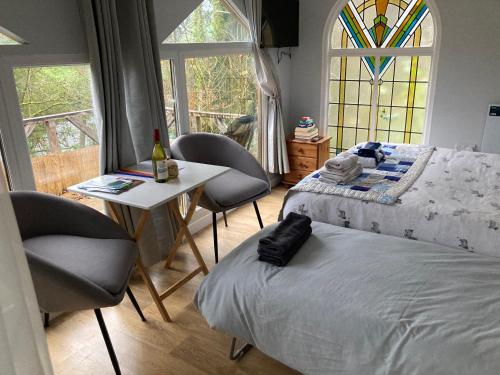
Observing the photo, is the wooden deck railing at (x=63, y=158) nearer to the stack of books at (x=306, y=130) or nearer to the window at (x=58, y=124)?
the window at (x=58, y=124)

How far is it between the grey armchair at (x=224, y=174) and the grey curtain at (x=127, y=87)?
267mm

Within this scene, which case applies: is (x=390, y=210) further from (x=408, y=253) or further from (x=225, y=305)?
(x=225, y=305)

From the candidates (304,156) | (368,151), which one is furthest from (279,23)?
(368,151)

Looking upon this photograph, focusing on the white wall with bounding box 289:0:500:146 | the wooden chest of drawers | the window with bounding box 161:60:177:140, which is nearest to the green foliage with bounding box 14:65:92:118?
the window with bounding box 161:60:177:140

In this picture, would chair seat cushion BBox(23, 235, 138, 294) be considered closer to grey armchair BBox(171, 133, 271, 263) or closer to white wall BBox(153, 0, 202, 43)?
grey armchair BBox(171, 133, 271, 263)

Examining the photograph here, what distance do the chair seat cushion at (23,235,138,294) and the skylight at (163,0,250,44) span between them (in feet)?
5.50

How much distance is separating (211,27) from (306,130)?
5.07 feet

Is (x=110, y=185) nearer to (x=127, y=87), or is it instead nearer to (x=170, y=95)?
(x=127, y=87)

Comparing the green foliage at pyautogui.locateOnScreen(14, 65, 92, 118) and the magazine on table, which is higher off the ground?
the green foliage at pyautogui.locateOnScreen(14, 65, 92, 118)

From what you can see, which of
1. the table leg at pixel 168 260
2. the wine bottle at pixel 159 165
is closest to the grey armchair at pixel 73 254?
the table leg at pixel 168 260

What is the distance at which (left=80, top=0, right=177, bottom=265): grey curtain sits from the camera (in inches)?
94.8

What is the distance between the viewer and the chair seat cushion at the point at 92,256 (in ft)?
6.19

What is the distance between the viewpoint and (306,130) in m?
4.45

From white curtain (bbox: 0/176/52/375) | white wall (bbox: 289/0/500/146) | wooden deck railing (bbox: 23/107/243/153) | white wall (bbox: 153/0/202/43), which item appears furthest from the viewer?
white wall (bbox: 289/0/500/146)
